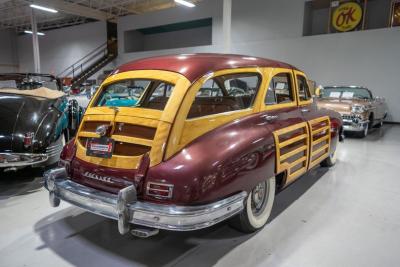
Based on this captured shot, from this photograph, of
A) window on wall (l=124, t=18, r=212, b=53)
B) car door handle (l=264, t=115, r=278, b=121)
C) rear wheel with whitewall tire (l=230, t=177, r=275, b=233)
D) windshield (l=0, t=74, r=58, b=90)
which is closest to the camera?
rear wheel with whitewall tire (l=230, t=177, r=275, b=233)

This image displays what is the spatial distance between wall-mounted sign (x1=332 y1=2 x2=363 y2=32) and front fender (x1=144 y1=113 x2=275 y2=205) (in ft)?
39.4

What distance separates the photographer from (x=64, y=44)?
72.3 ft

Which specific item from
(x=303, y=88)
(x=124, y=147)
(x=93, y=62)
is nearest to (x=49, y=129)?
(x=124, y=147)

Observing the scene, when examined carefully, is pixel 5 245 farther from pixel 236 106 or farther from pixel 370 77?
pixel 370 77

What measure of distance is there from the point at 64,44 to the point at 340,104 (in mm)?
21013

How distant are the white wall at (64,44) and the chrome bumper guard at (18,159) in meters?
18.3

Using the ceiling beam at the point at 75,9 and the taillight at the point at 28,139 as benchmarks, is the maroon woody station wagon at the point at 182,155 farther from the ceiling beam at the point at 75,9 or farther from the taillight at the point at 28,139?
the ceiling beam at the point at 75,9

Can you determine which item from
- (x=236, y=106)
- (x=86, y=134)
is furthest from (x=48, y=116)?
(x=236, y=106)

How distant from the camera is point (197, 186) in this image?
1.88m

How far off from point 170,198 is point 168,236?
0.81 metres

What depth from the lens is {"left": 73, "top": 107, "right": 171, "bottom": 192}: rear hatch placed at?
2.03 meters

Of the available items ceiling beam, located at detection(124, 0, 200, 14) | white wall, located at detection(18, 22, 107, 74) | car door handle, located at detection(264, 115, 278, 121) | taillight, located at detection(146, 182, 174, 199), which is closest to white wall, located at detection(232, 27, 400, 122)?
ceiling beam, located at detection(124, 0, 200, 14)

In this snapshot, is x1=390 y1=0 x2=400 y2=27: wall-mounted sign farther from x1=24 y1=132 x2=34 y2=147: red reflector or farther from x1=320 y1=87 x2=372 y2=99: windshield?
x1=24 y1=132 x2=34 y2=147: red reflector

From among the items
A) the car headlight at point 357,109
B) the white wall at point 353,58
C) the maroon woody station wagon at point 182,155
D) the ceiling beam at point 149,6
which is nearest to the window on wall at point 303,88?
the maroon woody station wagon at point 182,155
